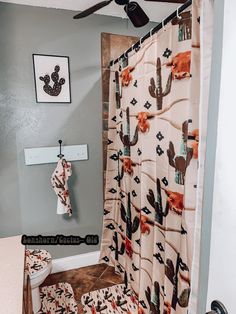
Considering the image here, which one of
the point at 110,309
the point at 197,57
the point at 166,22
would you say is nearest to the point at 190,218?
the point at 197,57

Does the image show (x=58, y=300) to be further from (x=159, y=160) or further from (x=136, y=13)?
(x=136, y=13)

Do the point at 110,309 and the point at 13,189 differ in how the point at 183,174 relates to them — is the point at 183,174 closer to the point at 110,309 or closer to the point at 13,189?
the point at 110,309

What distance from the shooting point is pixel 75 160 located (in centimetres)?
229

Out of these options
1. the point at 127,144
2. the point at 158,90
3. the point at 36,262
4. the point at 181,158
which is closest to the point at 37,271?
the point at 36,262

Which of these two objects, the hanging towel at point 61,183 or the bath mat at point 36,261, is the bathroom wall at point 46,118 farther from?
the bath mat at point 36,261

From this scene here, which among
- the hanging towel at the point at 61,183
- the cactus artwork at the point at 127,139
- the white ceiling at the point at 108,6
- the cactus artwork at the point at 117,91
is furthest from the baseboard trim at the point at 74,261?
the white ceiling at the point at 108,6

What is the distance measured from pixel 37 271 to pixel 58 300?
42 cm

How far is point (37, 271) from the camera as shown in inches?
70.1

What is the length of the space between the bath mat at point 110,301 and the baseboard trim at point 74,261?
0.40 metres

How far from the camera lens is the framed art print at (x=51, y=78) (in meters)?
2.09

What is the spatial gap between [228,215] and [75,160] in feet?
6.03

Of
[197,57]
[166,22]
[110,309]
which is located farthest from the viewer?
[110,309]

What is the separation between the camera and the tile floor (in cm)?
216

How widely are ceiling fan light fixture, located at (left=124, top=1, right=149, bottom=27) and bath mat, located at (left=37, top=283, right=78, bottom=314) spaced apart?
2.34 m
